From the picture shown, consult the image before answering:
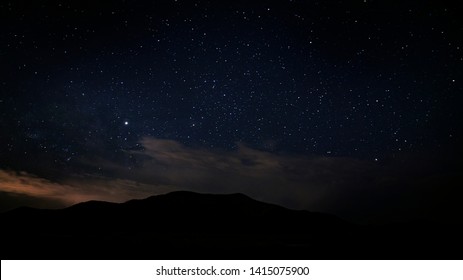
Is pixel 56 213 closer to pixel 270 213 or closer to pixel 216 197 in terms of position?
pixel 216 197

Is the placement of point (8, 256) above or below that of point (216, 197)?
below

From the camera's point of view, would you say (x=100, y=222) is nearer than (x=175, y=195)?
Yes

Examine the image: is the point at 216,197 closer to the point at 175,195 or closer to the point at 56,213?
the point at 175,195

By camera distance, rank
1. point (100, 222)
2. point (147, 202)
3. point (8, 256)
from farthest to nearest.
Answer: point (147, 202), point (100, 222), point (8, 256)
